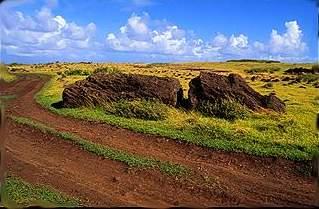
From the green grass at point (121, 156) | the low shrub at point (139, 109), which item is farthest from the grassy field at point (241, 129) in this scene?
the green grass at point (121, 156)

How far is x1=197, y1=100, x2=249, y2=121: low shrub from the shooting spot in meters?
20.3

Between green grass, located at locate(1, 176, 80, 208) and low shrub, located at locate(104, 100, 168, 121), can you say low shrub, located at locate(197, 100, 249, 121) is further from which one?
green grass, located at locate(1, 176, 80, 208)

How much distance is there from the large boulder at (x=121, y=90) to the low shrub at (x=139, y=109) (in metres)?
0.68

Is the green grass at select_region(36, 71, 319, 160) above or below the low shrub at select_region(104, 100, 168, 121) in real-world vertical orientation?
below

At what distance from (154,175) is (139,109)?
26.4 ft

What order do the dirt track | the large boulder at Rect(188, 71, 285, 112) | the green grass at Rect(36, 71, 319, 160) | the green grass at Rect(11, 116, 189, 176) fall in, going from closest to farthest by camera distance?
the dirt track
the green grass at Rect(11, 116, 189, 176)
the green grass at Rect(36, 71, 319, 160)
the large boulder at Rect(188, 71, 285, 112)

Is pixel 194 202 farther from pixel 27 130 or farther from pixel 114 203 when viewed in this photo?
pixel 27 130

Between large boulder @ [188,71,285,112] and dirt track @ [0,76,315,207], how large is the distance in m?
4.96

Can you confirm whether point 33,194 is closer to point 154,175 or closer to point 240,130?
point 154,175

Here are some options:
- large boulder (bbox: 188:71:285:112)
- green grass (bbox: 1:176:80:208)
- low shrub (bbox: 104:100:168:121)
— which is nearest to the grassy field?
low shrub (bbox: 104:100:168:121)

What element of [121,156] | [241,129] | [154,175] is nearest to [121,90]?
[241,129]

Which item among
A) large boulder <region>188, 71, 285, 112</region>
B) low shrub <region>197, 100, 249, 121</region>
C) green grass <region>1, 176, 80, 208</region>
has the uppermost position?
large boulder <region>188, 71, 285, 112</region>

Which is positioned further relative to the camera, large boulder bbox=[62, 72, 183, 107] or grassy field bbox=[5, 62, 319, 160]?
large boulder bbox=[62, 72, 183, 107]

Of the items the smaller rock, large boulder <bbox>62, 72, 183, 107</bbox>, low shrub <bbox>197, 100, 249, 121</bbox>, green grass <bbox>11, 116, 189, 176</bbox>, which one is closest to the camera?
green grass <bbox>11, 116, 189, 176</bbox>
